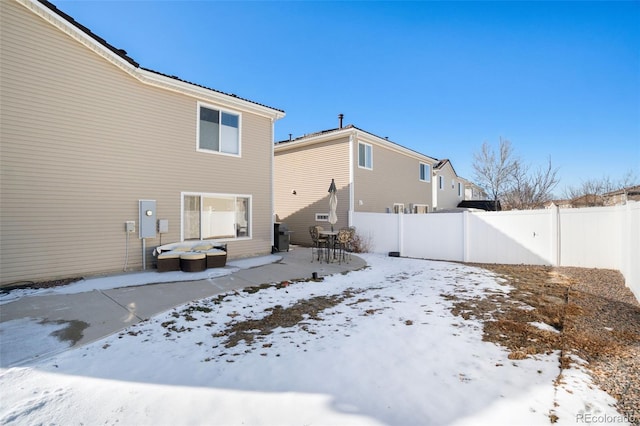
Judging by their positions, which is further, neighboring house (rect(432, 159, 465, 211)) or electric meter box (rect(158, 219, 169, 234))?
neighboring house (rect(432, 159, 465, 211))

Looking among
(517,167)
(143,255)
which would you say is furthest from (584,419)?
(517,167)

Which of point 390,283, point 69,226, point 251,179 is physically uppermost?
point 251,179

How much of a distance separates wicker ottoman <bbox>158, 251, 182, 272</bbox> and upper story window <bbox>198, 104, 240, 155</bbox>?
3.43 metres

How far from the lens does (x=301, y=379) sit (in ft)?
9.70

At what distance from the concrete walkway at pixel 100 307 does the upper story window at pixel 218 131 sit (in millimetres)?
4335

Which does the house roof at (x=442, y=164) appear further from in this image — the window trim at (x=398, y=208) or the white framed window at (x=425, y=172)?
the window trim at (x=398, y=208)

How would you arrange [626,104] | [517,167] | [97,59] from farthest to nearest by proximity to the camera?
[517,167] < [626,104] < [97,59]

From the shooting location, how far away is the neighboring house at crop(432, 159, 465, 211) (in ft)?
81.2

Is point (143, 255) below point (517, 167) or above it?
below

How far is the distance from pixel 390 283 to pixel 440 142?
69.0 ft

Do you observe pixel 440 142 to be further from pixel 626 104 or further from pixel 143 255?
pixel 143 255

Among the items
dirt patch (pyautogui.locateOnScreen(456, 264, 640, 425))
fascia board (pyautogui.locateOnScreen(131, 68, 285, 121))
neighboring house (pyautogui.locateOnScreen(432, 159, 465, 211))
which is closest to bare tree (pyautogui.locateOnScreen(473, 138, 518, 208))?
neighboring house (pyautogui.locateOnScreen(432, 159, 465, 211))

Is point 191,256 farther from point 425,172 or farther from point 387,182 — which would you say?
point 425,172

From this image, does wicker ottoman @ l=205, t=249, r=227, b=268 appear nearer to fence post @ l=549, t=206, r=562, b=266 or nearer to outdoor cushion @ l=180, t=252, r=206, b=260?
outdoor cushion @ l=180, t=252, r=206, b=260
